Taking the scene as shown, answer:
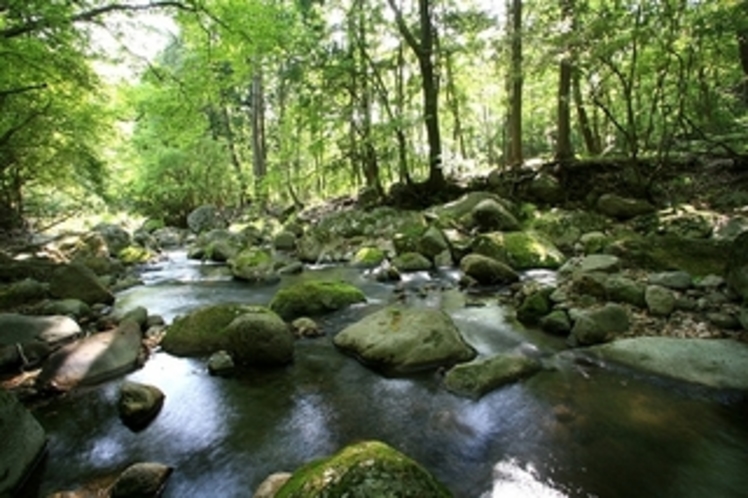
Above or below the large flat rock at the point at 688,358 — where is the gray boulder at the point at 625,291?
above

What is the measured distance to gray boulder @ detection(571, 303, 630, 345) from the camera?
529cm

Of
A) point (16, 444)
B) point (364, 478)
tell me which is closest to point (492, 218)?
point (364, 478)

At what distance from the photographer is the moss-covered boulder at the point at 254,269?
32.4ft

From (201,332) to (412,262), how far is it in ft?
16.3

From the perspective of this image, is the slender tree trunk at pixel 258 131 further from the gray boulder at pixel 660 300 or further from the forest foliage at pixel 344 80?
the gray boulder at pixel 660 300

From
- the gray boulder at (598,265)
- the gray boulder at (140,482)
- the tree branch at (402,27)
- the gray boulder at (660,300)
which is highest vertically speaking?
the tree branch at (402,27)

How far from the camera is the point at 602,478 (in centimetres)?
325

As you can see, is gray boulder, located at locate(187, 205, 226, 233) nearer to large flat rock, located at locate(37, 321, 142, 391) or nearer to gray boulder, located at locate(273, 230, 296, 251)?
gray boulder, located at locate(273, 230, 296, 251)

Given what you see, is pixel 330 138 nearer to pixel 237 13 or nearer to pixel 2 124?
pixel 237 13

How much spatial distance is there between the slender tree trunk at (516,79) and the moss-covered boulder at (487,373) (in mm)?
8712

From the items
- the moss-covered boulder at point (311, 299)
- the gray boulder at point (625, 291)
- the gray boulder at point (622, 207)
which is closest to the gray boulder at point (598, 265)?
the gray boulder at point (625, 291)

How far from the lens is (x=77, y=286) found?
7.93 meters

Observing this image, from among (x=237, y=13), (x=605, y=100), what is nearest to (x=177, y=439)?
(x=237, y=13)

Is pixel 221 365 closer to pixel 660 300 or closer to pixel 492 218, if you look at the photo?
pixel 660 300
